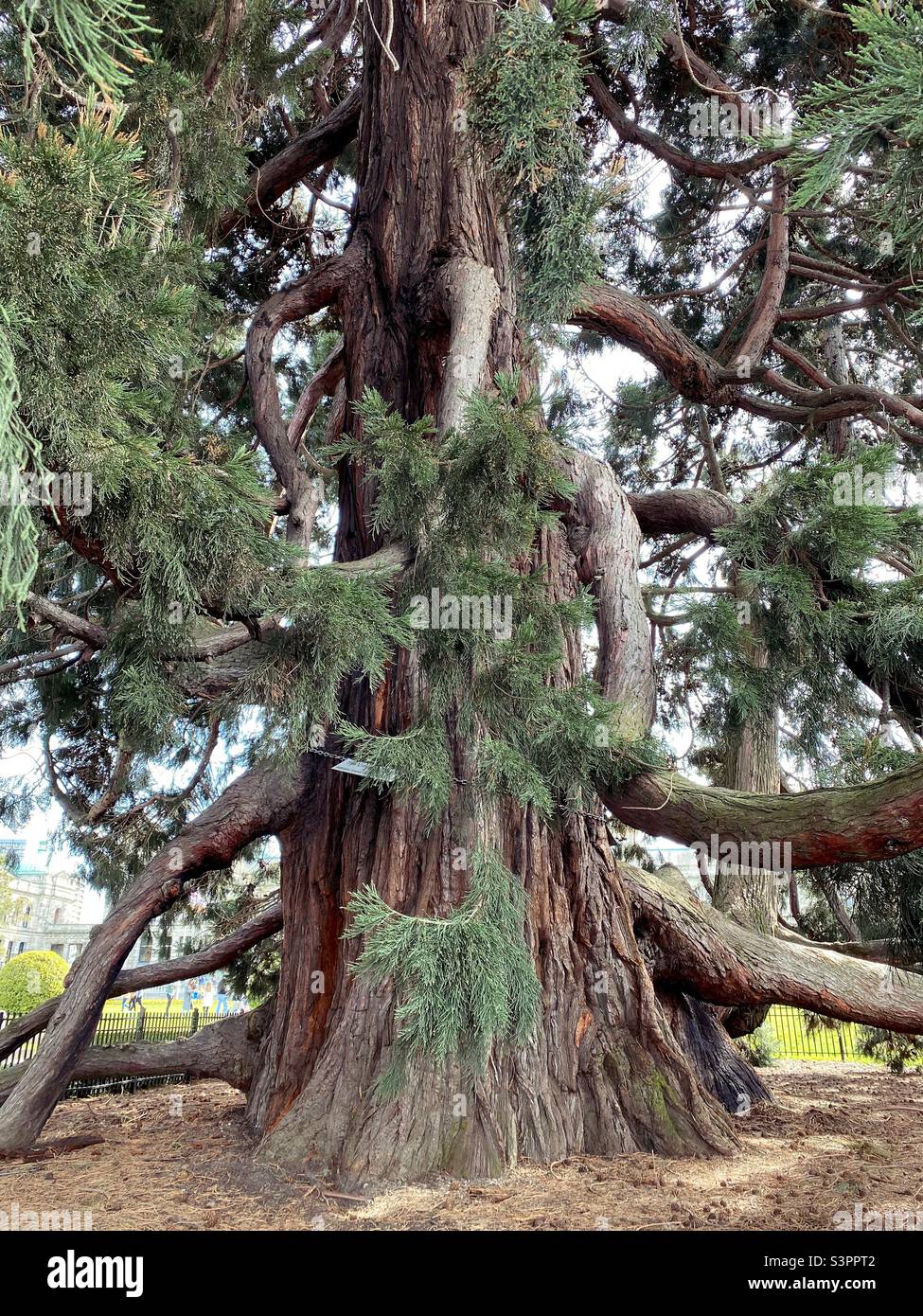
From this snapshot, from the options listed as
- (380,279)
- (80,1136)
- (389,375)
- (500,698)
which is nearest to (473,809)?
(500,698)

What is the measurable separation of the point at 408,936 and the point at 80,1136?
3385 millimetres

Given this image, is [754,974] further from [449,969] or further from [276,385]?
[276,385]

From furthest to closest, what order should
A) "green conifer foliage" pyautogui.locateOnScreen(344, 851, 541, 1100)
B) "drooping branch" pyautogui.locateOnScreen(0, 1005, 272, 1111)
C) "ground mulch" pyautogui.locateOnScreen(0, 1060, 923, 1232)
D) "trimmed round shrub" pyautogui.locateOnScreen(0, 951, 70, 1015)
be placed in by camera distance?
"trimmed round shrub" pyautogui.locateOnScreen(0, 951, 70, 1015) < "drooping branch" pyautogui.locateOnScreen(0, 1005, 272, 1111) < "ground mulch" pyautogui.locateOnScreen(0, 1060, 923, 1232) < "green conifer foliage" pyautogui.locateOnScreen(344, 851, 541, 1100)

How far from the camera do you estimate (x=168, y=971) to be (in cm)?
552

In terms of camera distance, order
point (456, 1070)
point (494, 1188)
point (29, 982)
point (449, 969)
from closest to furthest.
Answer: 1. point (449, 969)
2. point (494, 1188)
3. point (456, 1070)
4. point (29, 982)

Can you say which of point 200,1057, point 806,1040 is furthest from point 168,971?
point 806,1040

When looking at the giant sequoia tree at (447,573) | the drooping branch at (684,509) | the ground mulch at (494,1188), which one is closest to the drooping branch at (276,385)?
the giant sequoia tree at (447,573)

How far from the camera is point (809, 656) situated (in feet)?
12.1

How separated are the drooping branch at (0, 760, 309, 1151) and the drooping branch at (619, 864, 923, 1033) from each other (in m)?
1.97

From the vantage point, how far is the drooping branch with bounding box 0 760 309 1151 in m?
4.07

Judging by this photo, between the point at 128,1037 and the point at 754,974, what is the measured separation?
29.6ft

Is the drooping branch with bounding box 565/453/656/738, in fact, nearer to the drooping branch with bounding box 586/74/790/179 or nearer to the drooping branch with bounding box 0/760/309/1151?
the drooping branch with bounding box 0/760/309/1151

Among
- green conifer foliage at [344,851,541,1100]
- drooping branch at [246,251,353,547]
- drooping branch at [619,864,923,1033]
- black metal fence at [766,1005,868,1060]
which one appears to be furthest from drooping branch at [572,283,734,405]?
black metal fence at [766,1005,868,1060]

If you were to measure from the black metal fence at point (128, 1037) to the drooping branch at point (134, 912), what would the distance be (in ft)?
8.19
